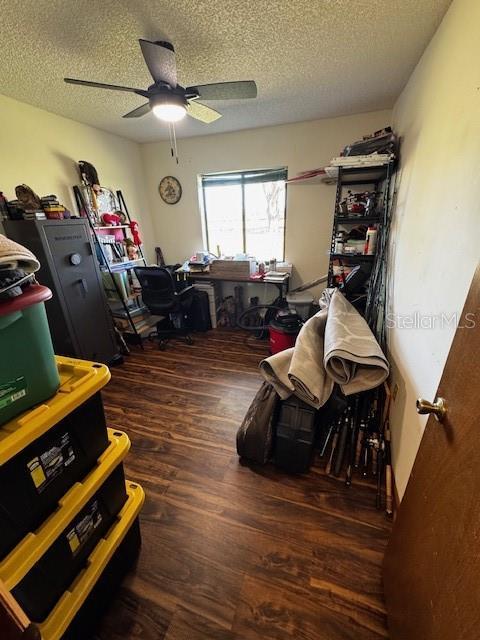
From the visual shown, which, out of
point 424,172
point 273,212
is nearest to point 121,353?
point 273,212

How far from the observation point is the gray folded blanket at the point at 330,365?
1.39 metres

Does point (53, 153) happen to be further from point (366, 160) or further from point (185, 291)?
point (366, 160)

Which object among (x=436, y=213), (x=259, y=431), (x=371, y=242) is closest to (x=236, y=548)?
(x=259, y=431)

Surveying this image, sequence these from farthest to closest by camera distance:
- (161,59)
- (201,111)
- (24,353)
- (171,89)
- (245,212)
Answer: (245,212)
(201,111)
(171,89)
(161,59)
(24,353)

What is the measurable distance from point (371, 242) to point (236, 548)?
8.12 ft

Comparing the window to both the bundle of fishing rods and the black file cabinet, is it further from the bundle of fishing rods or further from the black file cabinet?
the bundle of fishing rods

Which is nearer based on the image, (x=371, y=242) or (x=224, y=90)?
(x=224, y=90)

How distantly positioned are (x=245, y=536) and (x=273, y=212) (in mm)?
3448

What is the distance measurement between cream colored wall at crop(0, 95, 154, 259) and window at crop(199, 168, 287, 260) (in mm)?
1086

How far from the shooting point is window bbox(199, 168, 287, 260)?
11.2ft

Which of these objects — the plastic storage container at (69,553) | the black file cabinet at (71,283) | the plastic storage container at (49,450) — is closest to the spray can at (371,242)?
the plastic storage container at (49,450)

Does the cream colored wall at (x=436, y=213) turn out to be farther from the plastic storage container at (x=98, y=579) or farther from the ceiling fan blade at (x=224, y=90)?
the plastic storage container at (x=98, y=579)

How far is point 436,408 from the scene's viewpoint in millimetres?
675

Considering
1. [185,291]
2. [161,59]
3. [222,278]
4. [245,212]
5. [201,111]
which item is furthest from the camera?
[245,212]
